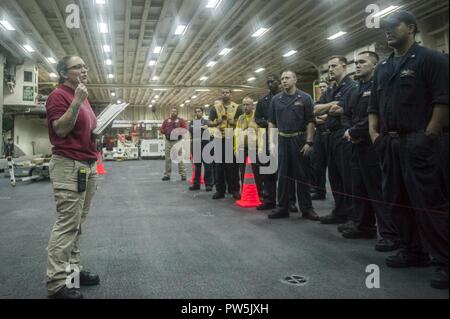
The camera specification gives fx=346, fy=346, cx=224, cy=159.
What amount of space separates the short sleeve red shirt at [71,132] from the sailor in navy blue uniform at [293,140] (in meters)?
2.47

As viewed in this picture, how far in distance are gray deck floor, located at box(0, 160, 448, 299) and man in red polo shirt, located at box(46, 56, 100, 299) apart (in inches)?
8.2

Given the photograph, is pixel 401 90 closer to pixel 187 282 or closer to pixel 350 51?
pixel 187 282

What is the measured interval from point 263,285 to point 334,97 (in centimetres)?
245

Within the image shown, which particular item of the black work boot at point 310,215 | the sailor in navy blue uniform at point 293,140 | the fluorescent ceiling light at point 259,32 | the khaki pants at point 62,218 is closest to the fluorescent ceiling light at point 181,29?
the fluorescent ceiling light at point 259,32

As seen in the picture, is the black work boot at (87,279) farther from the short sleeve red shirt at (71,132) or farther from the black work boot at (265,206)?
the black work boot at (265,206)

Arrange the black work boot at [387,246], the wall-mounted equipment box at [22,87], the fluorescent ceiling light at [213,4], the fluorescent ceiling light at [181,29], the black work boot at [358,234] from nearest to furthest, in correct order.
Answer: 1. the black work boot at [387,246]
2. the black work boot at [358,234]
3. the fluorescent ceiling light at [213,4]
4. the fluorescent ceiling light at [181,29]
5. the wall-mounted equipment box at [22,87]

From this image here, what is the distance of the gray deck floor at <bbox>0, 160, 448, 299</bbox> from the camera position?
209 cm

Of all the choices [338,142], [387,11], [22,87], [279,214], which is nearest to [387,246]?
[338,142]

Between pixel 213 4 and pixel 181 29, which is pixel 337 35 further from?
pixel 181 29

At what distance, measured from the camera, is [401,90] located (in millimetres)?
2174

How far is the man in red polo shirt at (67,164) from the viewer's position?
198 centimetres

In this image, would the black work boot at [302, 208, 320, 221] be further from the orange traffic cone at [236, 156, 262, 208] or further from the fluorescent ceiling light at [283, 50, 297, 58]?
the fluorescent ceiling light at [283, 50, 297, 58]

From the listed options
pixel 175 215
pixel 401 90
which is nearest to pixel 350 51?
pixel 175 215

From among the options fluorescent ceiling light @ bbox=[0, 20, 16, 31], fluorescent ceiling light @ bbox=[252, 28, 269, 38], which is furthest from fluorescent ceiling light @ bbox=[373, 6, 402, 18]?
fluorescent ceiling light @ bbox=[0, 20, 16, 31]
